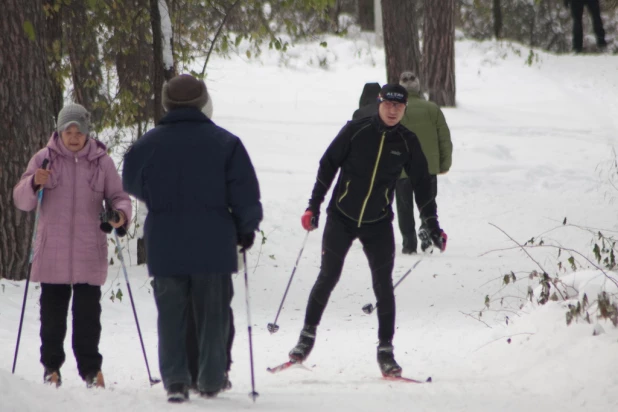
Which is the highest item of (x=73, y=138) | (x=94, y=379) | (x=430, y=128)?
(x=73, y=138)

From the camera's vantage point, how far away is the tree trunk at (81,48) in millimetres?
10227

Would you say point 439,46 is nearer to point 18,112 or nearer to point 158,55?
point 158,55

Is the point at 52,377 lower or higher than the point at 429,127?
lower

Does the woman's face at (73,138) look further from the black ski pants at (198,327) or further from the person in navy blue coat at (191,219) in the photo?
the black ski pants at (198,327)

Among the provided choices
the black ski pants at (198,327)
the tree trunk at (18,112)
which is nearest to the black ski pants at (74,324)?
the black ski pants at (198,327)

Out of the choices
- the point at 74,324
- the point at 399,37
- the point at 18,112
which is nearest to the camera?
the point at 74,324

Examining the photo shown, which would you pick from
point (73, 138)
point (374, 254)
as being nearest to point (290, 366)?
point (374, 254)

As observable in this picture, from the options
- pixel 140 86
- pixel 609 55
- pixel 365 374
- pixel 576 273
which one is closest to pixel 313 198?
pixel 365 374

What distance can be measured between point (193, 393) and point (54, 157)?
1.58 metres

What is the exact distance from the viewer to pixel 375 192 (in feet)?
Result: 19.5

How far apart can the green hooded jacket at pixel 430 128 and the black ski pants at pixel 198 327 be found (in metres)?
5.43

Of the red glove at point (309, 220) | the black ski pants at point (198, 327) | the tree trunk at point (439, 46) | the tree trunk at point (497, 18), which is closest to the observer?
the black ski pants at point (198, 327)

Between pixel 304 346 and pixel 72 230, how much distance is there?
170 centimetres

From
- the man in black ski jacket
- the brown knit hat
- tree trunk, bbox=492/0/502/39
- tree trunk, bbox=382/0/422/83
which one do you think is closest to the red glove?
the man in black ski jacket
